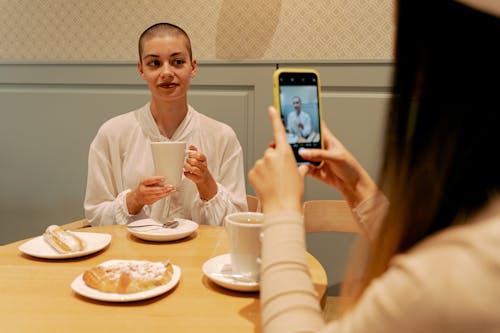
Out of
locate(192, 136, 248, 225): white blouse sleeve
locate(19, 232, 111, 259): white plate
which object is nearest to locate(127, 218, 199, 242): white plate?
locate(19, 232, 111, 259): white plate

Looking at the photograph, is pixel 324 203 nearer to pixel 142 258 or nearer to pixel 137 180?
pixel 137 180

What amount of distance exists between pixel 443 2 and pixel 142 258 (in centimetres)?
98

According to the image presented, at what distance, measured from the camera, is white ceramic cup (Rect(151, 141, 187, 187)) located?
4.46 ft

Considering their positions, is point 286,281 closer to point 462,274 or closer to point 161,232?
point 462,274

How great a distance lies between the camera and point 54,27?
295 cm

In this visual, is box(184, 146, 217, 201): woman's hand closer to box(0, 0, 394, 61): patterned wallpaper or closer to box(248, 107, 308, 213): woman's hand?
box(248, 107, 308, 213): woman's hand

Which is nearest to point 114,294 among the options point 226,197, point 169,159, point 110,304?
point 110,304

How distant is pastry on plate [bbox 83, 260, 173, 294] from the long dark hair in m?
0.58

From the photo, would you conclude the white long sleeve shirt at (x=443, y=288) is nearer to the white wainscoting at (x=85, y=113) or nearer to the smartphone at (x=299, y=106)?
the smartphone at (x=299, y=106)

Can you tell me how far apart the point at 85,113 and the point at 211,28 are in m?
1.08

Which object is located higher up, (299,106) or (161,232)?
(299,106)

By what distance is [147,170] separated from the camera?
1946mm

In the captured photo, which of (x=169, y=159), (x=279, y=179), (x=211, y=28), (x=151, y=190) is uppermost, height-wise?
(x=211, y=28)

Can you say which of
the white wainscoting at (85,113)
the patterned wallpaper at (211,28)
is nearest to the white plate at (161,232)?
the white wainscoting at (85,113)
